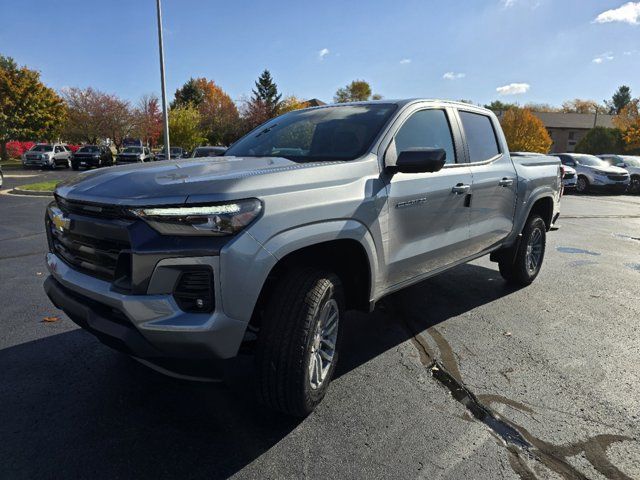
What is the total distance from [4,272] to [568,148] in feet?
266

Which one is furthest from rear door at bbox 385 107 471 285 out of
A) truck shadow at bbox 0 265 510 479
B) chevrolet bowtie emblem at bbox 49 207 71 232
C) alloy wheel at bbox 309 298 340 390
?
chevrolet bowtie emblem at bbox 49 207 71 232

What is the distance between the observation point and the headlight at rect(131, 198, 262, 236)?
2152mm

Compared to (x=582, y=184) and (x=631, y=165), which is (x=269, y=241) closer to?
(x=582, y=184)

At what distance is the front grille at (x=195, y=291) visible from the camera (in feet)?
7.02

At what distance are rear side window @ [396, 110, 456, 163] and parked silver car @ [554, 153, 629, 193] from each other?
18.1 m

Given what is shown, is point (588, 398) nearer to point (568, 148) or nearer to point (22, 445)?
point (22, 445)

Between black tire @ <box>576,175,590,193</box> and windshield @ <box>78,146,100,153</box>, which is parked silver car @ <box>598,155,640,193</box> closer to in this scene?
black tire @ <box>576,175,590,193</box>

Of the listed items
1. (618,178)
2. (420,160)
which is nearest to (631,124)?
(618,178)

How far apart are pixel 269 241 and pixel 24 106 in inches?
1687

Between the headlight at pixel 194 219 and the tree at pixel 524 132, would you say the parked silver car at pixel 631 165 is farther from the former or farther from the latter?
the tree at pixel 524 132

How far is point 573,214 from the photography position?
12.7 meters

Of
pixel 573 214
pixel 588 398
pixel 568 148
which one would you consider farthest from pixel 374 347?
pixel 568 148

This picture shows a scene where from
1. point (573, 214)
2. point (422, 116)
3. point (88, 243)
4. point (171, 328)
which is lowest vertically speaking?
point (573, 214)

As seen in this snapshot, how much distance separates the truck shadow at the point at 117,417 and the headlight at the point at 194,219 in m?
0.77
